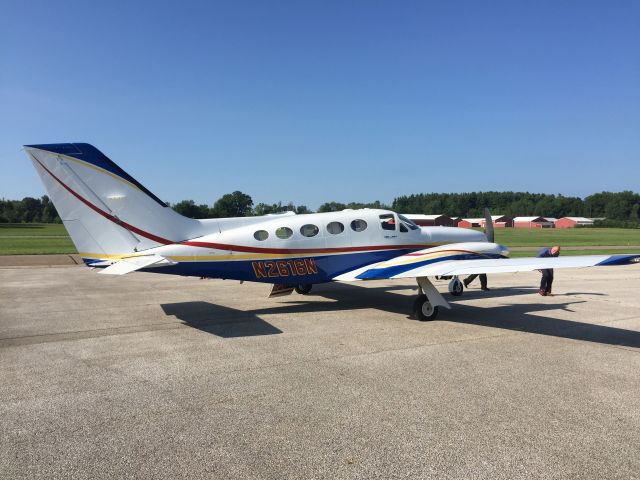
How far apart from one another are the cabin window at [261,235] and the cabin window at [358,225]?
2.57 meters

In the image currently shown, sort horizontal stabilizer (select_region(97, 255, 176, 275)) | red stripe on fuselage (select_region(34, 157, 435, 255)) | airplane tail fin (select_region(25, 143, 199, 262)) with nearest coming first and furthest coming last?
horizontal stabilizer (select_region(97, 255, 176, 275))
airplane tail fin (select_region(25, 143, 199, 262))
red stripe on fuselage (select_region(34, 157, 435, 255))

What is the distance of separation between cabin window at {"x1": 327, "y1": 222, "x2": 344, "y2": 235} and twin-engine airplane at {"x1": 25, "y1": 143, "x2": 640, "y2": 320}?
0.03 metres

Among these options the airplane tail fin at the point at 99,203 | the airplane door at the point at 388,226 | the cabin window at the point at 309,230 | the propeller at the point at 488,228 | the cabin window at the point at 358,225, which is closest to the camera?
the airplane tail fin at the point at 99,203

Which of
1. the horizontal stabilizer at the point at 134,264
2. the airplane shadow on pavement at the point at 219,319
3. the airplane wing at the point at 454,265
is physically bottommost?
the airplane shadow on pavement at the point at 219,319

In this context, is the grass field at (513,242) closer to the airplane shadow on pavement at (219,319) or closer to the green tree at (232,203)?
the airplane shadow on pavement at (219,319)

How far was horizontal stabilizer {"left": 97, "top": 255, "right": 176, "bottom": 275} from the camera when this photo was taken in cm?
959

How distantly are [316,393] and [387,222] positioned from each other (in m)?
7.77

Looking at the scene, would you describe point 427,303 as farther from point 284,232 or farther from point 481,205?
point 481,205

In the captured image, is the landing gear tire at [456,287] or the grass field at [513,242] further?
the grass field at [513,242]

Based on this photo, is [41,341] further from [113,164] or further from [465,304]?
[465,304]

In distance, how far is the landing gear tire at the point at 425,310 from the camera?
11.2m

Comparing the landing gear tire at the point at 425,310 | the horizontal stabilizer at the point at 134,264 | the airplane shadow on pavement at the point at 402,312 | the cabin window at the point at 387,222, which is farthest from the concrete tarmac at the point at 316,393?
the cabin window at the point at 387,222

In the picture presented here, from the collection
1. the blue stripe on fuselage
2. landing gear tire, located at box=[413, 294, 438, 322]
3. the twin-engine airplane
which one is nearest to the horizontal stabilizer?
the twin-engine airplane

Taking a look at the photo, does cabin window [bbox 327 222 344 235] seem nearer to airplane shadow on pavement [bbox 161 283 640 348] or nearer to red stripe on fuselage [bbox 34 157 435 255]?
red stripe on fuselage [bbox 34 157 435 255]
